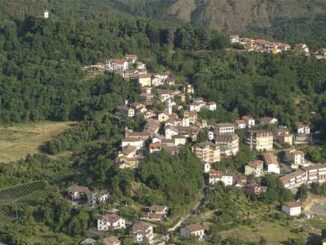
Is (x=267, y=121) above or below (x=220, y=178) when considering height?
above

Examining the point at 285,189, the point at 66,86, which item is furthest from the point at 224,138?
the point at 66,86

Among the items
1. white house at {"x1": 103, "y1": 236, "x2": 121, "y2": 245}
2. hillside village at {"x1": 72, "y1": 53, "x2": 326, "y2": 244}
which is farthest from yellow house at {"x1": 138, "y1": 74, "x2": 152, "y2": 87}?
white house at {"x1": 103, "y1": 236, "x2": 121, "y2": 245}

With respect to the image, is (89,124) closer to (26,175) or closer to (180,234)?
(26,175)

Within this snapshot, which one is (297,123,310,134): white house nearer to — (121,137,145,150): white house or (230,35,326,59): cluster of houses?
(121,137,145,150): white house

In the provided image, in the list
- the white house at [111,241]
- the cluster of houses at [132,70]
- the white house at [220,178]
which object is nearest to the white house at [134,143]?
the white house at [220,178]

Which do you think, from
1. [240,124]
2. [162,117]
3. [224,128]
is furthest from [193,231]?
[240,124]

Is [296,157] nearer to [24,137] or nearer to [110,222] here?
[110,222]
